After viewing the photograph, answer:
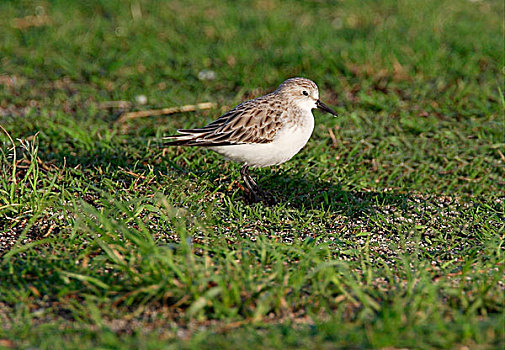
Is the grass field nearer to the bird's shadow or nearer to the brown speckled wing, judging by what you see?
the bird's shadow

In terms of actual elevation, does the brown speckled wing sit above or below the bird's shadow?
above

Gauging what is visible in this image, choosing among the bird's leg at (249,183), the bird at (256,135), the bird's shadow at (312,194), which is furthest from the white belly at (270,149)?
the bird's shadow at (312,194)

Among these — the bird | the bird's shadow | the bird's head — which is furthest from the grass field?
the bird's head

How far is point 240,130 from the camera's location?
16.8ft

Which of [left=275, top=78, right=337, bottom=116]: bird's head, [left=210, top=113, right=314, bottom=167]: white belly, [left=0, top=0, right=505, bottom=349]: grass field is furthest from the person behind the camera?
[left=275, top=78, right=337, bottom=116]: bird's head

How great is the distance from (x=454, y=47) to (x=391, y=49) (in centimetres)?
87

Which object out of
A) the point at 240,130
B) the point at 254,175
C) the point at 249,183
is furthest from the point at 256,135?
the point at 254,175

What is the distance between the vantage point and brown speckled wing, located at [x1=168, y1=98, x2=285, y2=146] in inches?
200

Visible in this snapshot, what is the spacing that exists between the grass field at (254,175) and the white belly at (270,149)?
0.31m

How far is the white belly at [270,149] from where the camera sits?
16.6 ft

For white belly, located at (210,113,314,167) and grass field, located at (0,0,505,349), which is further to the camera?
white belly, located at (210,113,314,167)

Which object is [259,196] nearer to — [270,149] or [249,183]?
[249,183]

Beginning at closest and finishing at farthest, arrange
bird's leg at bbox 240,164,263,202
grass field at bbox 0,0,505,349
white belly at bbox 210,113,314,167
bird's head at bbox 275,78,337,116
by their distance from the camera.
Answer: grass field at bbox 0,0,505,349
white belly at bbox 210,113,314,167
bird's leg at bbox 240,164,263,202
bird's head at bbox 275,78,337,116

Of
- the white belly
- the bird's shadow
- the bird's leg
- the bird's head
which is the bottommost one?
the bird's shadow
